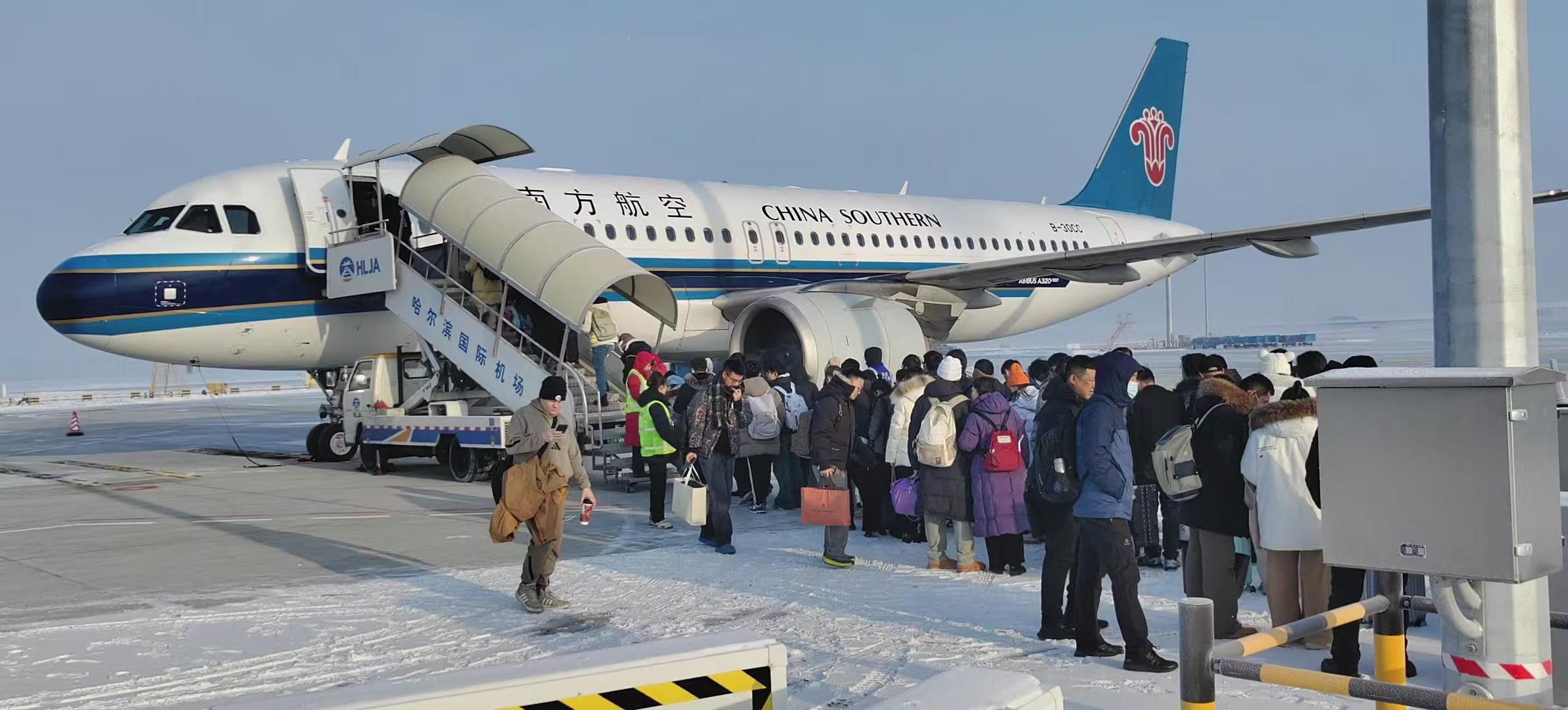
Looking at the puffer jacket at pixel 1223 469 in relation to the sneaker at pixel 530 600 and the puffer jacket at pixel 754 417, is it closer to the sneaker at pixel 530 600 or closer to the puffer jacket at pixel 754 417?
the sneaker at pixel 530 600

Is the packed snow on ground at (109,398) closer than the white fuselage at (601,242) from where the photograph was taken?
No

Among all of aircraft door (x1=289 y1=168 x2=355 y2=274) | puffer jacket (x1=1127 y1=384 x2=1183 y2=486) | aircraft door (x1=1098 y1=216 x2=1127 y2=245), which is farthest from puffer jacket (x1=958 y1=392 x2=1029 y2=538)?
A: aircraft door (x1=1098 y1=216 x2=1127 y2=245)

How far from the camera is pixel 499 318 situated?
1321 cm

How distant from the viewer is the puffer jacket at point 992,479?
316 inches

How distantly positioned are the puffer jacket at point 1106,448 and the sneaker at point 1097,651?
639mm

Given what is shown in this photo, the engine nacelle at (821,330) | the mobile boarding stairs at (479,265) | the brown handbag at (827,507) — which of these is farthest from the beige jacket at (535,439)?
the engine nacelle at (821,330)

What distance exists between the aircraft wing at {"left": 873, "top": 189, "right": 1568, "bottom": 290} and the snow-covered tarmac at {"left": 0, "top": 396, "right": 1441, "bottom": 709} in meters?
6.49

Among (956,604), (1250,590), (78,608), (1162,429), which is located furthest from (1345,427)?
(78,608)

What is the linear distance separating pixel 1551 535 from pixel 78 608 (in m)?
7.57

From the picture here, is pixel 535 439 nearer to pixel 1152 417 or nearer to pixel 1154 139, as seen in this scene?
pixel 1152 417

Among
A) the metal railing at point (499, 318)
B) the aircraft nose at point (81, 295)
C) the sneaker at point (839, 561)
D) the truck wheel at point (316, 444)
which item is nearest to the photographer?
the sneaker at point (839, 561)

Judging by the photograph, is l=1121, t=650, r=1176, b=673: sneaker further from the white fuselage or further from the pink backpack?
the white fuselage

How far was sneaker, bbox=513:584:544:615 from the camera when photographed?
7.15 meters

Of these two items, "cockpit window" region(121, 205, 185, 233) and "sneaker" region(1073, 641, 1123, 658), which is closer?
"sneaker" region(1073, 641, 1123, 658)
